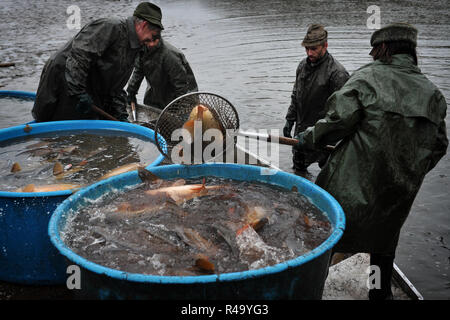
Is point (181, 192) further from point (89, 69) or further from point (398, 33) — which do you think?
point (89, 69)

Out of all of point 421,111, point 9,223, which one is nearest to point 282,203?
point 421,111

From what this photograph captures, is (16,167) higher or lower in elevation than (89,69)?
lower

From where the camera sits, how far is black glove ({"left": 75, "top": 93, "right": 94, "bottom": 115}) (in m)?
4.97

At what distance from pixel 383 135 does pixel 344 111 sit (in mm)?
342

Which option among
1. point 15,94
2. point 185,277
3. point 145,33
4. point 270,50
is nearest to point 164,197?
point 185,277

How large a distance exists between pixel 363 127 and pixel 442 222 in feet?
11.2

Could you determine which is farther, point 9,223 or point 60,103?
point 60,103

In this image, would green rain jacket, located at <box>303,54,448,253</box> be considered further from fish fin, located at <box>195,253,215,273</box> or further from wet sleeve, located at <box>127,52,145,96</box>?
wet sleeve, located at <box>127,52,145,96</box>

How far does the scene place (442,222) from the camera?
5.83 m

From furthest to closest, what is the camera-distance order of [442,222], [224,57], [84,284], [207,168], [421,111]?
[224,57], [442,222], [207,168], [421,111], [84,284]

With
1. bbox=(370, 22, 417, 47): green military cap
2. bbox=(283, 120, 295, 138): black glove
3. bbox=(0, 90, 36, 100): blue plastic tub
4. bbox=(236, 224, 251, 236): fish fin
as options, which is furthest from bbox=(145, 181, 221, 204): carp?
bbox=(0, 90, 36, 100): blue plastic tub

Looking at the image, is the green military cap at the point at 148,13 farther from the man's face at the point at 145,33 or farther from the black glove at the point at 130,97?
the black glove at the point at 130,97

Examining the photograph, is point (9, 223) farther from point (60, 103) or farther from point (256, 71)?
point (256, 71)

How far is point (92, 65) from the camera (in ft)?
16.9
